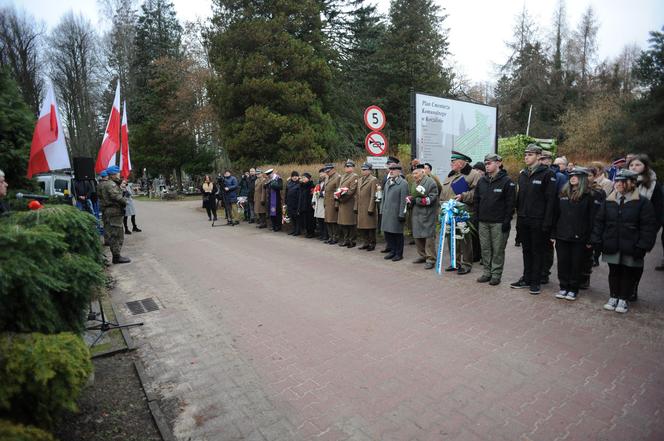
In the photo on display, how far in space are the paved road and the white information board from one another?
4.96 m

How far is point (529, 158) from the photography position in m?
6.42

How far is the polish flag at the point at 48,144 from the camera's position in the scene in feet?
20.0

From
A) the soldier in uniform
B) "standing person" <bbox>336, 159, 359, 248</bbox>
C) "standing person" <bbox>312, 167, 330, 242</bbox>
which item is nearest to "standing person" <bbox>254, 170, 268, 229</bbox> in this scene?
"standing person" <bbox>312, 167, 330, 242</bbox>

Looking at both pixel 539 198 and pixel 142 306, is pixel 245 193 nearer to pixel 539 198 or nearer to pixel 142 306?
pixel 142 306

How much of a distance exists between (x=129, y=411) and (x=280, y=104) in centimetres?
2102

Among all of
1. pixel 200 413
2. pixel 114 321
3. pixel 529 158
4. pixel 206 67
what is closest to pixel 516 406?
pixel 200 413

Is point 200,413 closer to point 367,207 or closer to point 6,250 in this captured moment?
point 6,250

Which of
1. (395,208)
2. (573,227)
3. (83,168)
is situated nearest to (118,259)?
(83,168)

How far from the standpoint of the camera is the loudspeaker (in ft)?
31.0

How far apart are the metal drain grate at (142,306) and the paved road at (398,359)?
0.72 feet

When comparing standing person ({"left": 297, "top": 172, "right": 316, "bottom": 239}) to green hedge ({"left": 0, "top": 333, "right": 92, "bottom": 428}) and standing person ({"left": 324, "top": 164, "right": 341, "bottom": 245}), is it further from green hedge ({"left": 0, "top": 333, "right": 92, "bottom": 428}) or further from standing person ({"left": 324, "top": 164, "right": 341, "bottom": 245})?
green hedge ({"left": 0, "top": 333, "right": 92, "bottom": 428})

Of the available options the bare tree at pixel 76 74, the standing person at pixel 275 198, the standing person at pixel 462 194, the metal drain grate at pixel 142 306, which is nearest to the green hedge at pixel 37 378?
the metal drain grate at pixel 142 306

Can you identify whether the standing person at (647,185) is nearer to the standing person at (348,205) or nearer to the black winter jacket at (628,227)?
the black winter jacket at (628,227)

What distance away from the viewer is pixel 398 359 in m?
4.25
